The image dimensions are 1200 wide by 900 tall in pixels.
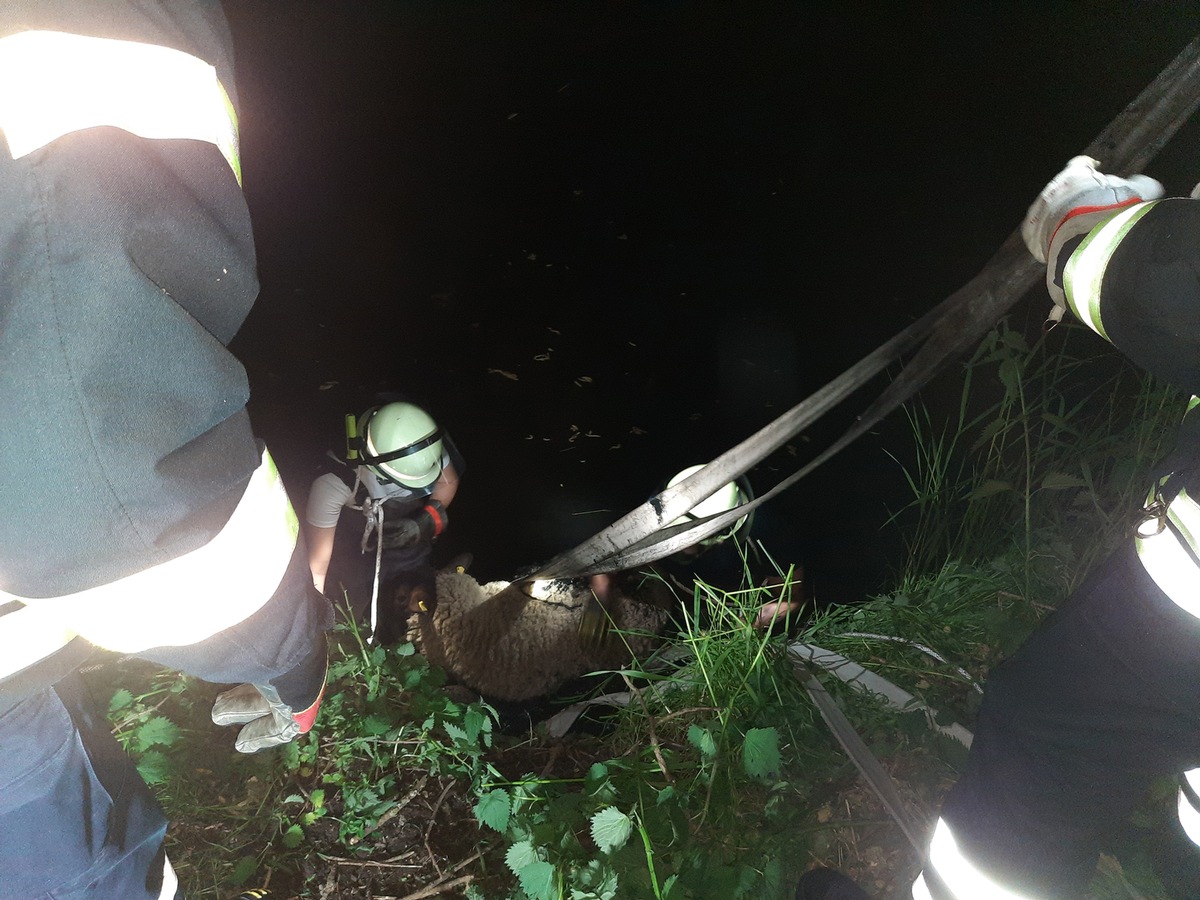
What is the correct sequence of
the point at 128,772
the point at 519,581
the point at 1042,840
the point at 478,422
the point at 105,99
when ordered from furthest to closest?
1. the point at 478,422
2. the point at 519,581
3. the point at 128,772
4. the point at 1042,840
5. the point at 105,99

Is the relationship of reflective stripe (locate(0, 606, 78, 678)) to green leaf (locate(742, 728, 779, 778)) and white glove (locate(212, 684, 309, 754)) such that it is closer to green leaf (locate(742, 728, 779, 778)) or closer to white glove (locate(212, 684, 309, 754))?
white glove (locate(212, 684, 309, 754))

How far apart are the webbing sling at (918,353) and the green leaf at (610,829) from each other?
91 cm

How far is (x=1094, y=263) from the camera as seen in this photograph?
1308 mm

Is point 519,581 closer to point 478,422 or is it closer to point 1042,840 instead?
point 1042,840

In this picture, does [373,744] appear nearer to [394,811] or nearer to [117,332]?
[394,811]

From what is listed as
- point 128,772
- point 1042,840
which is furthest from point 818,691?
point 128,772

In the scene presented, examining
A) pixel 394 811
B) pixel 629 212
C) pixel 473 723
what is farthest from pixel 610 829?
pixel 629 212

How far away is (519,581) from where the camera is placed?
284cm

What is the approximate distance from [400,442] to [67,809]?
92.6 inches

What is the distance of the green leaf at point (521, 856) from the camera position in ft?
5.91

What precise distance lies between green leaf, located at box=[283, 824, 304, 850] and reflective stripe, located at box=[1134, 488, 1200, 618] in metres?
2.44

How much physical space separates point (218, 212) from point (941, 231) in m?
5.78

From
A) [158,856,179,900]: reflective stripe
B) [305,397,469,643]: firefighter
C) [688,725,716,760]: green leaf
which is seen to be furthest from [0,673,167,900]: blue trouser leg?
[305,397,469,643]: firefighter

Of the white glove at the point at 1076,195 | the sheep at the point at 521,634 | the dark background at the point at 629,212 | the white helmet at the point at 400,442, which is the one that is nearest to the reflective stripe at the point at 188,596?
the white glove at the point at 1076,195
